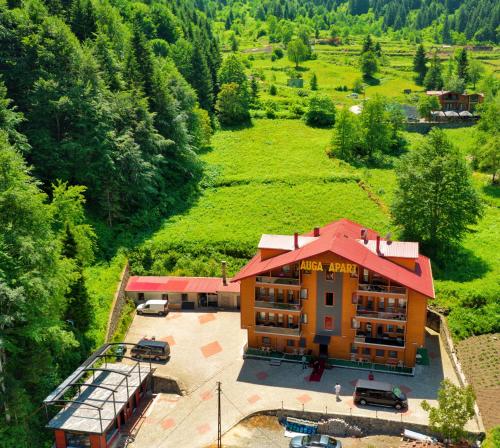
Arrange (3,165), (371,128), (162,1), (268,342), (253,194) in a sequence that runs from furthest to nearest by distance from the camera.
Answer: (162,1) < (371,128) < (253,194) < (268,342) < (3,165)

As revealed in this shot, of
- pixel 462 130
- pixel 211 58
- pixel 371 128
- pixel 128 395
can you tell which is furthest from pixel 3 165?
pixel 462 130

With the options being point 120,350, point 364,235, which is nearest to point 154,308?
point 120,350

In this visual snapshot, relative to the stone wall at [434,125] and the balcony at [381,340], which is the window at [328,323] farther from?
the stone wall at [434,125]

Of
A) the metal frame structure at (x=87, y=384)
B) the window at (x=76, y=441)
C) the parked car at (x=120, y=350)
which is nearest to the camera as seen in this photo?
the window at (x=76, y=441)

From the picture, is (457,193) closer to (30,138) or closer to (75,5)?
(30,138)

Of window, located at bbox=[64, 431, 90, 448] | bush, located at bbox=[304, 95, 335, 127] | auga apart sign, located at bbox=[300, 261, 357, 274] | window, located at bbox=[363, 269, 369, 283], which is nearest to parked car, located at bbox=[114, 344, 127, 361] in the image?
window, located at bbox=[64, 431, 90, 448]

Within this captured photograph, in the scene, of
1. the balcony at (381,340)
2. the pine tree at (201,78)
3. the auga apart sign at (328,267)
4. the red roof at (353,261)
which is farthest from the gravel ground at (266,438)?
the pine tree at (201,78)
